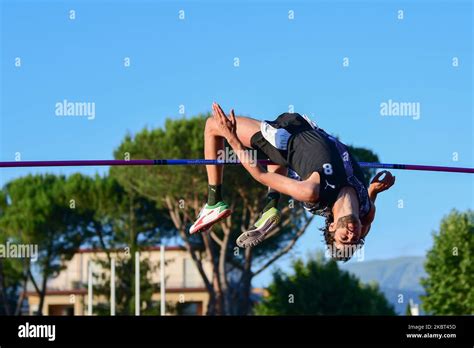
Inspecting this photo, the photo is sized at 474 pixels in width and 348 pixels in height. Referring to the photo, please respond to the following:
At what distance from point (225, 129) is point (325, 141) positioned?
40.1 inches

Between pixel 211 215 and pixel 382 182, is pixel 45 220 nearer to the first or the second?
pixel 211 215

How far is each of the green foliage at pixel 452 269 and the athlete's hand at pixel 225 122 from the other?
23.5 m

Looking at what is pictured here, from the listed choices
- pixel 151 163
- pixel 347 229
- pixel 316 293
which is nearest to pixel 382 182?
pixel 347 229

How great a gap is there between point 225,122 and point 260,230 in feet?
6.24

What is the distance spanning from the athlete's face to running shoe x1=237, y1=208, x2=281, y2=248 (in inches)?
59.1

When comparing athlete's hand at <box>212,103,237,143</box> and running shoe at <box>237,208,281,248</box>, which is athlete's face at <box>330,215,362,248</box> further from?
running shoe at <box>237,208,281,248</box>

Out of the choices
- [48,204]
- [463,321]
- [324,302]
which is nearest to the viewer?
[463,321]

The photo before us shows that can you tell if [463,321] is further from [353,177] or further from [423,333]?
[353,177]

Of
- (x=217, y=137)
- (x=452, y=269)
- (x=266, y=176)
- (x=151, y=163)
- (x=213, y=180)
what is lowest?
(x=266, y=176)

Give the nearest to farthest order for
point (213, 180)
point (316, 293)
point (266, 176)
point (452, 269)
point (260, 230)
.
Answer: point (266, 176), point (260, 230), point (213, 180), point (452, 269), point (316, 293)

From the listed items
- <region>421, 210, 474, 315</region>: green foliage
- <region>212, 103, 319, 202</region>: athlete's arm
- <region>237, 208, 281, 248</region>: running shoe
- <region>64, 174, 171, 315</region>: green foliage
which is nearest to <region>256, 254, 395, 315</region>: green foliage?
<region>64, 174, 171, 315</region>: green foliage

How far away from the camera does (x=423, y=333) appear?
10766mm

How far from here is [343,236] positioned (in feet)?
28.3

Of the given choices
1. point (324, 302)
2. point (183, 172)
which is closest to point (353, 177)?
point (183, 172)
